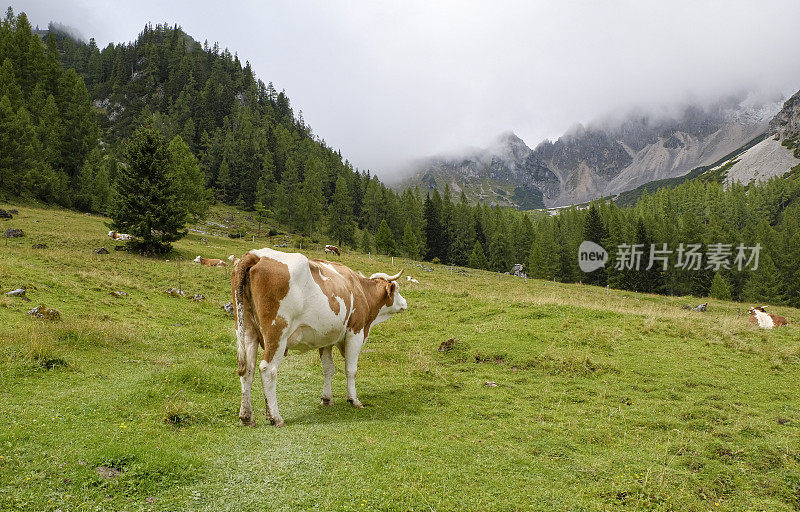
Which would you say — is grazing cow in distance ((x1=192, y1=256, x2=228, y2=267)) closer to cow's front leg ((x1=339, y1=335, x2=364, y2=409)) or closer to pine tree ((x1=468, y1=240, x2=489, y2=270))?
cow's front leg ((x1=339, y1=335, x2=364, y2=409))

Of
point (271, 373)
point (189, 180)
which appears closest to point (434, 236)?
point (189, 180)

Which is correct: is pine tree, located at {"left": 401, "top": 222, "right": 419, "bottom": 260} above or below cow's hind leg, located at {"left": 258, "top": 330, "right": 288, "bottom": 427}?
above

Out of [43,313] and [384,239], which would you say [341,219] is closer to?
[384,239]

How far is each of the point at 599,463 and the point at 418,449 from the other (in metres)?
2.75

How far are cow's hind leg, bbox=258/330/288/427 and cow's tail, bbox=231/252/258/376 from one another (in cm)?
36

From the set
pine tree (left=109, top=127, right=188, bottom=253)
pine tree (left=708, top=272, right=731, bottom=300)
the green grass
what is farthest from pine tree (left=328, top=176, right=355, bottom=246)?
the green grass

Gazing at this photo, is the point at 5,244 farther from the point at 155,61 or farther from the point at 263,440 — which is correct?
the point at 155,61

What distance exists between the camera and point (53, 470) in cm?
439

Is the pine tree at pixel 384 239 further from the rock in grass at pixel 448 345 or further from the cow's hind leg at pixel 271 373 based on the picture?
the cow's hind leg at pixel 271 373

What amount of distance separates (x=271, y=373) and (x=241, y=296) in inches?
59.9

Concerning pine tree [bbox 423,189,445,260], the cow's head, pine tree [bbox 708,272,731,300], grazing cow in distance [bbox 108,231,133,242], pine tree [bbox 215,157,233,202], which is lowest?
grazing cow in distance [bbox 108,231,133,242]

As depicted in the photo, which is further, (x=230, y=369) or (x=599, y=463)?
(x=230, y=369)

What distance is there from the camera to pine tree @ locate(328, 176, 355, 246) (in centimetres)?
7806

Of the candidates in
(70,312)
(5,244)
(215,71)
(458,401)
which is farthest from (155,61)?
(458,401)
